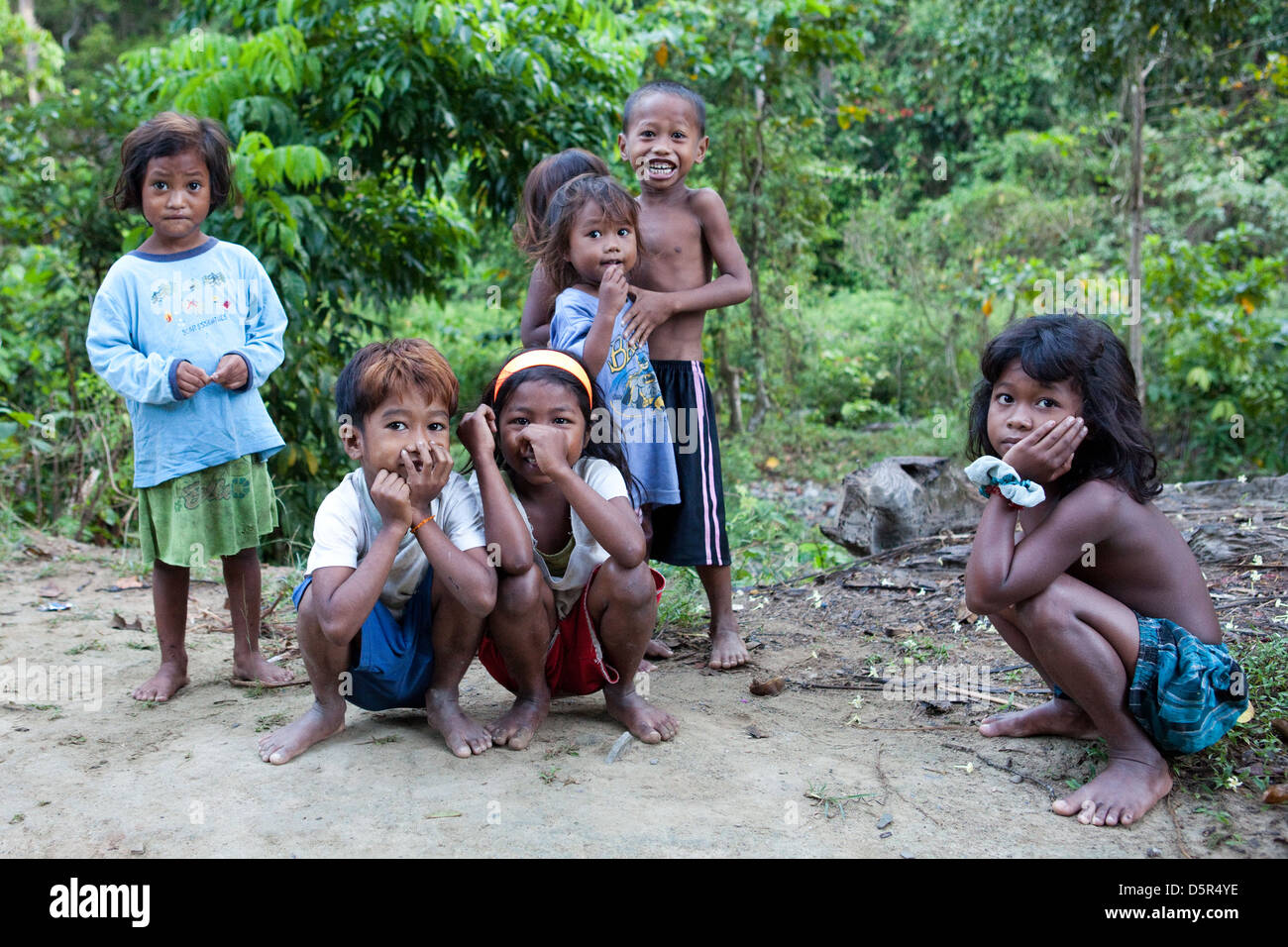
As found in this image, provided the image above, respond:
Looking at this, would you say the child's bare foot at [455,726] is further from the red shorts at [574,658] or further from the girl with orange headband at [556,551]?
the red shorts at [574,658]

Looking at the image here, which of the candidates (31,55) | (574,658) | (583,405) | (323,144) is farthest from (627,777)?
(31,55)

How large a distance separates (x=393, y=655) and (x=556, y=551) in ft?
1.62

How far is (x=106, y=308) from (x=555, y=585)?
→ 1.57 meters

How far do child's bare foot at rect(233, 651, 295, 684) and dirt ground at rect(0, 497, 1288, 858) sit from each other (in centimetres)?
7

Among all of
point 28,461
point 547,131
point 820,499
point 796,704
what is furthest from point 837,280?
point 796,704

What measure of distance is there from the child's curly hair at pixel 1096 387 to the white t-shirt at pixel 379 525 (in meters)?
1.35

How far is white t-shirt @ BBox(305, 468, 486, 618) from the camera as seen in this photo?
2.47 meters

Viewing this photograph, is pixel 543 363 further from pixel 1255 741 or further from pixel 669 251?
pixel 1255 741

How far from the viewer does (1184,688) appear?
2287 mm

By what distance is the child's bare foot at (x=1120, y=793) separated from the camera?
2.22 metres

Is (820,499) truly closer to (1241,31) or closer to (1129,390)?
(1241,31)

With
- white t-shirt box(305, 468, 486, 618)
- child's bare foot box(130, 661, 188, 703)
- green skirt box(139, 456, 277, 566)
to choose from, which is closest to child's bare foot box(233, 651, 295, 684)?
child's bare foot box(130, 661, 188, 703)

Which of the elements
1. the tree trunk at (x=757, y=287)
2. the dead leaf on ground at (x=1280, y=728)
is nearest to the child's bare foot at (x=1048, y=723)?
the dead leaf on ground at (x=1280, y=728)

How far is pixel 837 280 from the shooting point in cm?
1544
